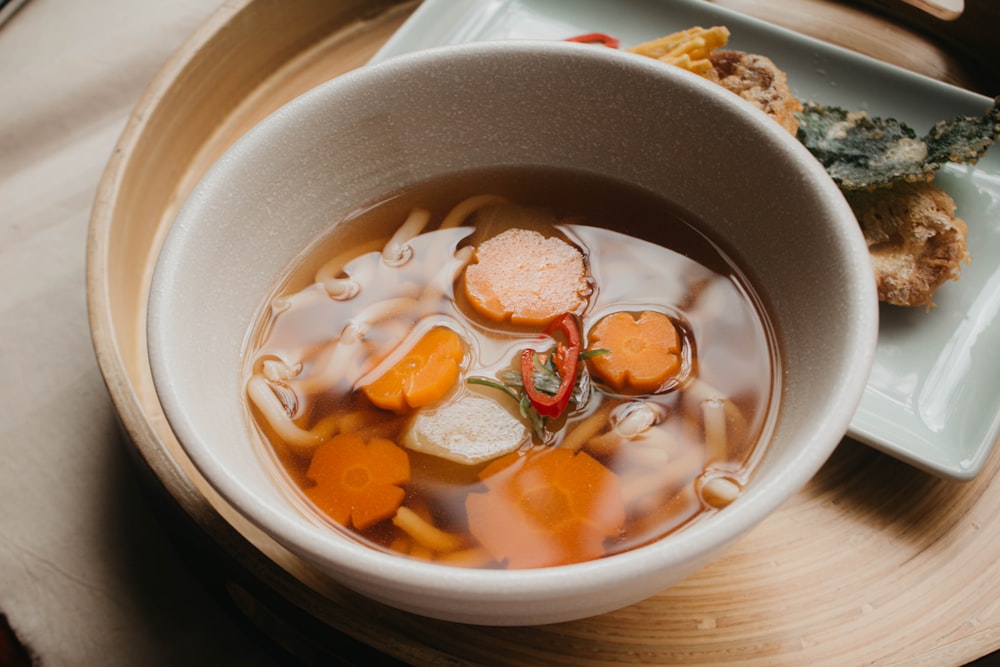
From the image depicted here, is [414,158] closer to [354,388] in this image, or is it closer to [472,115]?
[472,115]

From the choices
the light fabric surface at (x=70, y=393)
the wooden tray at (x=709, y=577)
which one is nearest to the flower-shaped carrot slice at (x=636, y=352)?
the wooden tray at (x=709, y=577)

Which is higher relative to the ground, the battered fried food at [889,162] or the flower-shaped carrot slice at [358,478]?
the battered fried food at [889,162]

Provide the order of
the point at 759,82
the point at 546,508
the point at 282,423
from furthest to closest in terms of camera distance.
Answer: the point at 759,82 < the point at 282,423 < the point at 546,508

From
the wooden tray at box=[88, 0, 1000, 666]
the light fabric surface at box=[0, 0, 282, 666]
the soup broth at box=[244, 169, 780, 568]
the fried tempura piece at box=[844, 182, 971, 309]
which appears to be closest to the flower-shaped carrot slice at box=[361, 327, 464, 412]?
the soup broth at box=[244, 169, 780, 568]

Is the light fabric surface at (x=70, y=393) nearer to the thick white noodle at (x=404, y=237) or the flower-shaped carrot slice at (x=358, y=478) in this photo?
the flower-shaped carrot slice at (x=358, y=478)

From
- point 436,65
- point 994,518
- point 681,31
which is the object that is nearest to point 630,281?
point 436,65

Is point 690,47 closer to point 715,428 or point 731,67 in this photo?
point 731,67

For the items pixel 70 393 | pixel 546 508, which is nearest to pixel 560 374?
pixel 546 508
